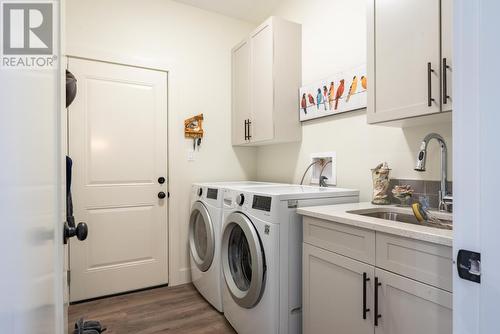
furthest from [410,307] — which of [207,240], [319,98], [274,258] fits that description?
[319,98]

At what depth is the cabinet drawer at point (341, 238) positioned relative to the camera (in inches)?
48.1

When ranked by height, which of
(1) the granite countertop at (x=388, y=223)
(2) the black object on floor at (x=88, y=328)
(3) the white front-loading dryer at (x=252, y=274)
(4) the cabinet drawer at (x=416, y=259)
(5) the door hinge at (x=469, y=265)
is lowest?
(2) the black object on floor at (x=88, y=328)

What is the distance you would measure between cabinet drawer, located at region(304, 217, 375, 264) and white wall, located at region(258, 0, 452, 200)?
2.22 feet

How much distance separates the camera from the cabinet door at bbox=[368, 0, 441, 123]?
129 cm

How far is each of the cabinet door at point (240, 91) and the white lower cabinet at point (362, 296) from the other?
1.58m

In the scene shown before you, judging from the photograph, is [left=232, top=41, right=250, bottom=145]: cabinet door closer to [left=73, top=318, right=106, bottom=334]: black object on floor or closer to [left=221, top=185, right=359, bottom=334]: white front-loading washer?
[left=221, top=185, right=359, bottom=334]: white front-loading washer

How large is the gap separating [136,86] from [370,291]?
2.45m

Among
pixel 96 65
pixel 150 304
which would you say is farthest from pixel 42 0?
pixel 150 304

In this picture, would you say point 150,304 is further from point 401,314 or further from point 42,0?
point 42,0

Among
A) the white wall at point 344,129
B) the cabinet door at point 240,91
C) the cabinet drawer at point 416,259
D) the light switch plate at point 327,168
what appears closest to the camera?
the cabinet drawer at point 416,259

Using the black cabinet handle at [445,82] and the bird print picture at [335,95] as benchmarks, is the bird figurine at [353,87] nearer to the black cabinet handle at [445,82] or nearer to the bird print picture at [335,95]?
the bird print picture at [335,95]

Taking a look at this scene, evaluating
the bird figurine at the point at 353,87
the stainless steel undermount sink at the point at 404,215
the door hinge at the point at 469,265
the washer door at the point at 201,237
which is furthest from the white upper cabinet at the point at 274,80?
the door hinge at the point at 469,265

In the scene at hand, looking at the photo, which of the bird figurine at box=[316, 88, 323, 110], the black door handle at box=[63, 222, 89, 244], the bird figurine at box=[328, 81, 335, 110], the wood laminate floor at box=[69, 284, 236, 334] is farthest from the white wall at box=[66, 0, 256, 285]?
the black door handle at box=[63, 222, 89, 244]

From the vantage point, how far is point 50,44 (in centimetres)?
60
